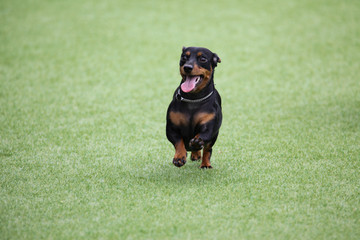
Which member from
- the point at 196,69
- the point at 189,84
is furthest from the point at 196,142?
the point at 196,69

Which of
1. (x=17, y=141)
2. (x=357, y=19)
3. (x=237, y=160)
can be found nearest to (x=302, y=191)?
(x=237, y=160)

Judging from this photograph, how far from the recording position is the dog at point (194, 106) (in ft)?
12.5

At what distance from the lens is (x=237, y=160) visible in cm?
453

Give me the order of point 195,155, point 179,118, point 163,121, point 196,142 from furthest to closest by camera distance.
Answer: point 163,121 → point 195,155 → point 179,118 → point 196,142

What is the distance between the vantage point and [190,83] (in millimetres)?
3826

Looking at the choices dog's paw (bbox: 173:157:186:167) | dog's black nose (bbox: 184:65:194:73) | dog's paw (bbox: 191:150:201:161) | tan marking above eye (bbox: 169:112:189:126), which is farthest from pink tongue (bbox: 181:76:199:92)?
dog's paw (bbox: 191:150:201:161)

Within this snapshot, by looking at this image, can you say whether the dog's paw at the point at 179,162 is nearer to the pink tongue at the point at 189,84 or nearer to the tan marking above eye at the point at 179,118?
the tan marking above eye at the point at 179,118

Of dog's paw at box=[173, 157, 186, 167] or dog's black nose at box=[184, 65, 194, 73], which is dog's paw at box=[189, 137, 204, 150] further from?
dog's black nose at box=[184, 65, 194, 73]

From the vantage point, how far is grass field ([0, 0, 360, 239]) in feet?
10.8

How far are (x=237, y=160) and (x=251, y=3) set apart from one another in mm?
→ 7887

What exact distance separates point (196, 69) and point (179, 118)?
1.48 feet

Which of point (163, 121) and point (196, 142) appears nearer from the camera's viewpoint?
point (196, 142)

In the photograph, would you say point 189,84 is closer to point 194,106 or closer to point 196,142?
point 194,106

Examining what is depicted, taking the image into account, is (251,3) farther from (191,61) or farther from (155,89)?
(191,61)
